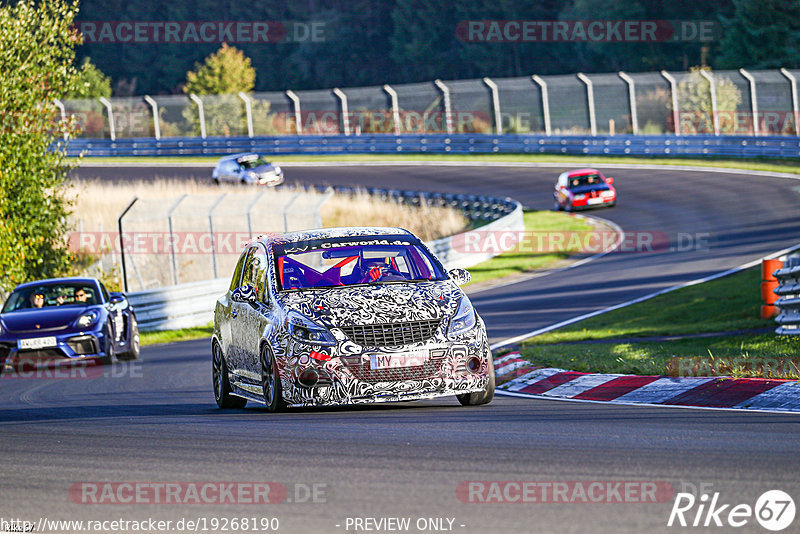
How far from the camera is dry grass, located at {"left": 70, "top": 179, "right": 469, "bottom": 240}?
36.2 metres

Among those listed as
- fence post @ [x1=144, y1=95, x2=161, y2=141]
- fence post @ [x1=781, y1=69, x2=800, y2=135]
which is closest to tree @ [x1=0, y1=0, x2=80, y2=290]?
fence post @ [x1=781, y1=69, x2=800, y2=135]

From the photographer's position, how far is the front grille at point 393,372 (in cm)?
933

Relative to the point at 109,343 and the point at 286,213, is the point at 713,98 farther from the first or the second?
the point at 109,343

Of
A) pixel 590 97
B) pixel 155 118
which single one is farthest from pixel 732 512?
pixel 155 118

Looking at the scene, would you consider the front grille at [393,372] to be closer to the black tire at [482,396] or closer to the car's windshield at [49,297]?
the black tire at [482,396]

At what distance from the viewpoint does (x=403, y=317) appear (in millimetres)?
9422

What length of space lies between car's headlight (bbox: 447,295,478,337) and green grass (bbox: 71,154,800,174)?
3469 cm

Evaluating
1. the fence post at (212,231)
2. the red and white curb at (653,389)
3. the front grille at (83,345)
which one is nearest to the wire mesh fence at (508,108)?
the fence post at (212,231)

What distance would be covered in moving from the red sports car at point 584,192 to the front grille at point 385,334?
28.2 metres

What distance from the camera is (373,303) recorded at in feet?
31.3

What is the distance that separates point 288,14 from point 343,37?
8.47m

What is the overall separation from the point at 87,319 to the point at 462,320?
30.0 feet

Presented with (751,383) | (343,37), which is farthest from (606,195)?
(343,37)

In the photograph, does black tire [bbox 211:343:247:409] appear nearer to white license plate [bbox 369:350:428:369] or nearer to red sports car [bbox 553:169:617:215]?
white license plate [bbox 369:350:428:369]
